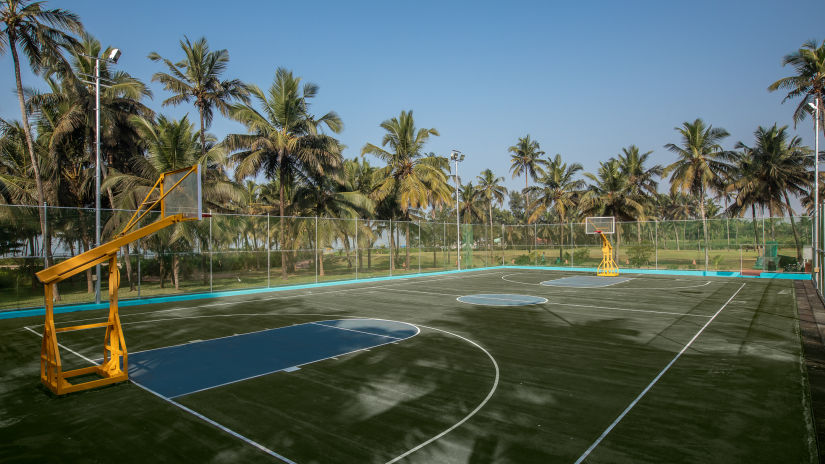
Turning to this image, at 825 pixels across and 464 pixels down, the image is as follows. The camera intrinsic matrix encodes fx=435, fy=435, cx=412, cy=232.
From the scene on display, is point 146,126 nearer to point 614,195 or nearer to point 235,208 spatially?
point 235,208

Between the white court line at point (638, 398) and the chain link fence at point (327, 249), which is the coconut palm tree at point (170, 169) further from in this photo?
the white court line at point (638, 398)

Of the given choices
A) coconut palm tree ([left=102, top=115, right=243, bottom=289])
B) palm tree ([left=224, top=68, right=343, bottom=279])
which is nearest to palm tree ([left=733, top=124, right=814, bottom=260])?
palm tree ([left=224, top=68, right=343, bottom=279])

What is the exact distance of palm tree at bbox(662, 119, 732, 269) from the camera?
90.9 feet

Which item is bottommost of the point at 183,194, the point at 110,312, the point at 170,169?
the point at 110,312

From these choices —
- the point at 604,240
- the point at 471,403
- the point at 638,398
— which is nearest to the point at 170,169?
the point at 471,403

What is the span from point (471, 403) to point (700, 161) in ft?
97.4

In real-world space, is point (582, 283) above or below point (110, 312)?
below

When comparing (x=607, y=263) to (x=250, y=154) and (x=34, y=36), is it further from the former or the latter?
(x=34, y=36)

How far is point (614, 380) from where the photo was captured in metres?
6.16

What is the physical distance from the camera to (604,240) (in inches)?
930

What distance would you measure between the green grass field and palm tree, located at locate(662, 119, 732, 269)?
68.3ft

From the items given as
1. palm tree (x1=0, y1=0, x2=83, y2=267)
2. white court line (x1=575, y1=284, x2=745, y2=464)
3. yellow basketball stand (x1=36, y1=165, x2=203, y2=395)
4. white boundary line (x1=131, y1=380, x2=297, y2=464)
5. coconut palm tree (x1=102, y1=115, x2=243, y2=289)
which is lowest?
white court line (x1=575, y1=284, x2=745, y2=464)

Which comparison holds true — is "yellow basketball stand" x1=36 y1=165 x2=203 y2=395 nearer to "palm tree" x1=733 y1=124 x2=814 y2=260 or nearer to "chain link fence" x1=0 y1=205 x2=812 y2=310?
"chain link fence" x1=0 y1=205 x2=812 y2=310

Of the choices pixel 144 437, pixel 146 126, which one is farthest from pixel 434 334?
pixel 146 126
